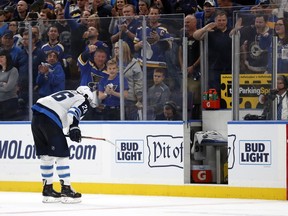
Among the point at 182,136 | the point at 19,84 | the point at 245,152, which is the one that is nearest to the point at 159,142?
the point at 182,136

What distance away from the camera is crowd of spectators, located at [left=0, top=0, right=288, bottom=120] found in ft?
39.5

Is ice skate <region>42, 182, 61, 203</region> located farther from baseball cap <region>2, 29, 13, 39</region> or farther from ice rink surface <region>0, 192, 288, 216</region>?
baseball cap <region>2, 29, 13, 39</region>

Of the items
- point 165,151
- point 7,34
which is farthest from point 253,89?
point 7,34

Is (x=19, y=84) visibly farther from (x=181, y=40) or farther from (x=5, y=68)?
(x=181, y=40)

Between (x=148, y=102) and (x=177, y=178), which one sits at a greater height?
(x=148, y=102)

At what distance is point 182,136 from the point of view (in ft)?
40.1

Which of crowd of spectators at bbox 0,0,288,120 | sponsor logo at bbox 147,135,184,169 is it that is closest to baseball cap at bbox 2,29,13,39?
crowd of spectators at bbox 0,0,288,120

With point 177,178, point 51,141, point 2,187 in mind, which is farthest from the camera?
point 2,187

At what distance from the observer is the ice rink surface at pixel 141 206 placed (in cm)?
986

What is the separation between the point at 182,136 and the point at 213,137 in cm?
52

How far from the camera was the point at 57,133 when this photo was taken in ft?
37.5

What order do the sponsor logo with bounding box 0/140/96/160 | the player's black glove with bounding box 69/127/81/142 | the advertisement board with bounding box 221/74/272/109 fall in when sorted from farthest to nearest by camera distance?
1. the sponsor logo with bounding box 0/140/96/160
2. the advertisement board with bounding box 221/74/272/109
3. the player's black glove with bounding box 69/127/81/142

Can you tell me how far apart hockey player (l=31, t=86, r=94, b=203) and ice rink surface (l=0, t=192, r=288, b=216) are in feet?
0.78

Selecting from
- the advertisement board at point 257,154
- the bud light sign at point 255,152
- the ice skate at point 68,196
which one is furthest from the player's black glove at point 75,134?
the bud light sign at point 255,152
